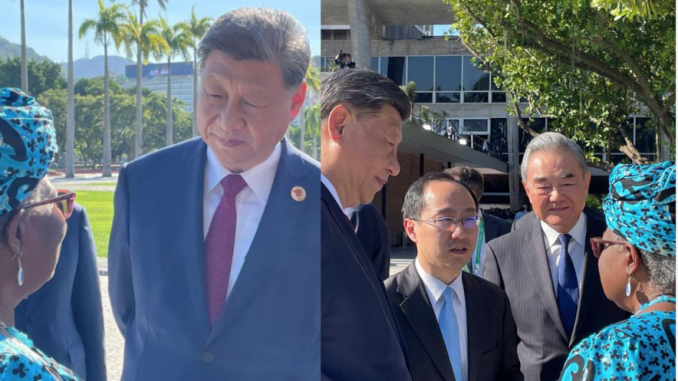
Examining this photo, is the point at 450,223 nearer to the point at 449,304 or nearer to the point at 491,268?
the point at 449,304

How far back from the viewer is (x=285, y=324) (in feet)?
5.35

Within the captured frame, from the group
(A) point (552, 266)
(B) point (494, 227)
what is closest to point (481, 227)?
(B) point (494, 227)

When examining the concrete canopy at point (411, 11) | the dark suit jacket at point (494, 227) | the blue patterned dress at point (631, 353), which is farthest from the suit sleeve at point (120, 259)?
the concrete canopy at point (411, 11)

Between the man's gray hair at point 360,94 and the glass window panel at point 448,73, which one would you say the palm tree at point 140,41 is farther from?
the glass window panel at point 448,73

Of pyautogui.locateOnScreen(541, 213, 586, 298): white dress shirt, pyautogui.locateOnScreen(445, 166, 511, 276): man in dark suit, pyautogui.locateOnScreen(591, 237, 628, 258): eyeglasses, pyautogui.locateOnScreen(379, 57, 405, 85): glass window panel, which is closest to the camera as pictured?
pyautogui.locateOnScreen(591, 237, 628, 258): eyeglasses

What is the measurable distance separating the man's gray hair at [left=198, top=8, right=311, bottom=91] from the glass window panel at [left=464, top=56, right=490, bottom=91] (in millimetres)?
27162

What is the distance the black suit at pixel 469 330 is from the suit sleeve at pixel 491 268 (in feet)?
1.57

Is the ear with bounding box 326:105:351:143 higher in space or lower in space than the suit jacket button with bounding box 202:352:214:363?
higher

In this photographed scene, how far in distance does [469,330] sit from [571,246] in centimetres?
82

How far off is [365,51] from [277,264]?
1001 cm

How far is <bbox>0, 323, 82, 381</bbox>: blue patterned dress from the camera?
4.02 feet

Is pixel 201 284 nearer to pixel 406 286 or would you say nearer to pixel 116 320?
pixel 116 320

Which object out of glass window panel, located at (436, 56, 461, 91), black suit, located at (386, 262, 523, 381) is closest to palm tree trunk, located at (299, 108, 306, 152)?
black suit, located at (386, 262, 523, 381)

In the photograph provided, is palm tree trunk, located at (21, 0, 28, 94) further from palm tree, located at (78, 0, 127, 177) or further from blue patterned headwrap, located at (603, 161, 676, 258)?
blue patterned headwrap, located at (603, 161, 676, 258)
